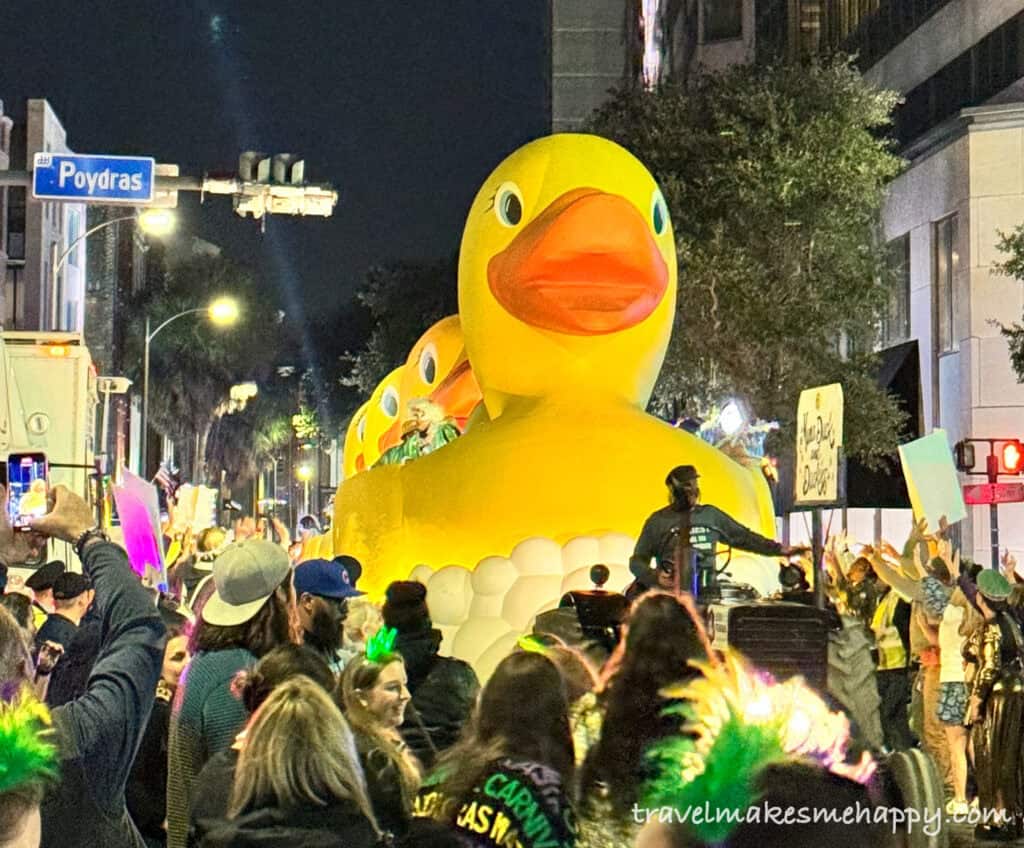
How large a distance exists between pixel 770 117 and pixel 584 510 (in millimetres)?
17766

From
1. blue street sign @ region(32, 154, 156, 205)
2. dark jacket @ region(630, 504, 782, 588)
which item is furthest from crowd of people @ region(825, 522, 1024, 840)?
blue street sign @ region(32, 154, 156, 205)

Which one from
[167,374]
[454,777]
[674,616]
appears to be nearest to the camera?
[454,777]

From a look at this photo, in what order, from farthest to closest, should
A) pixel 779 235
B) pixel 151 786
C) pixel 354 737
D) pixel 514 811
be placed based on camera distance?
1. pixel 779 235
2. pixel 151 786
3. pixel 354 737
4. pixel 514 811

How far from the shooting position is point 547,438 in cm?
1200

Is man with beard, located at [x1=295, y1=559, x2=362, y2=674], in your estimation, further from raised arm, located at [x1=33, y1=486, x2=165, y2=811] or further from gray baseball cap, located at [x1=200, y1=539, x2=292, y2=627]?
raised arm, located at [x1=33, y1=486, x2=165, y2=811]

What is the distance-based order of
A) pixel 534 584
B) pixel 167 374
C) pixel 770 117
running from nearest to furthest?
pixel 534 584, pixel 770 117, pixel 167 374

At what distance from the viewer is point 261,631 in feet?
17.0

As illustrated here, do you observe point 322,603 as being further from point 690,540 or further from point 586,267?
point 586,267

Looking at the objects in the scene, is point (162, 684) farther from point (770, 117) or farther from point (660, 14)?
point (660, 14)

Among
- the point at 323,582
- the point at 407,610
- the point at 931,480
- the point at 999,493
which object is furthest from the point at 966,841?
the point at 999,493

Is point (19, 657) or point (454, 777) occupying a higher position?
point (19, 657)

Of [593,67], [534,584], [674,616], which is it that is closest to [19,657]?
[674,616]

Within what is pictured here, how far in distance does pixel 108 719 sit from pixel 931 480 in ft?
34.6

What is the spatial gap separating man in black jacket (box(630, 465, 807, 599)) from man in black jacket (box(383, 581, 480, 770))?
1341 millimetres
